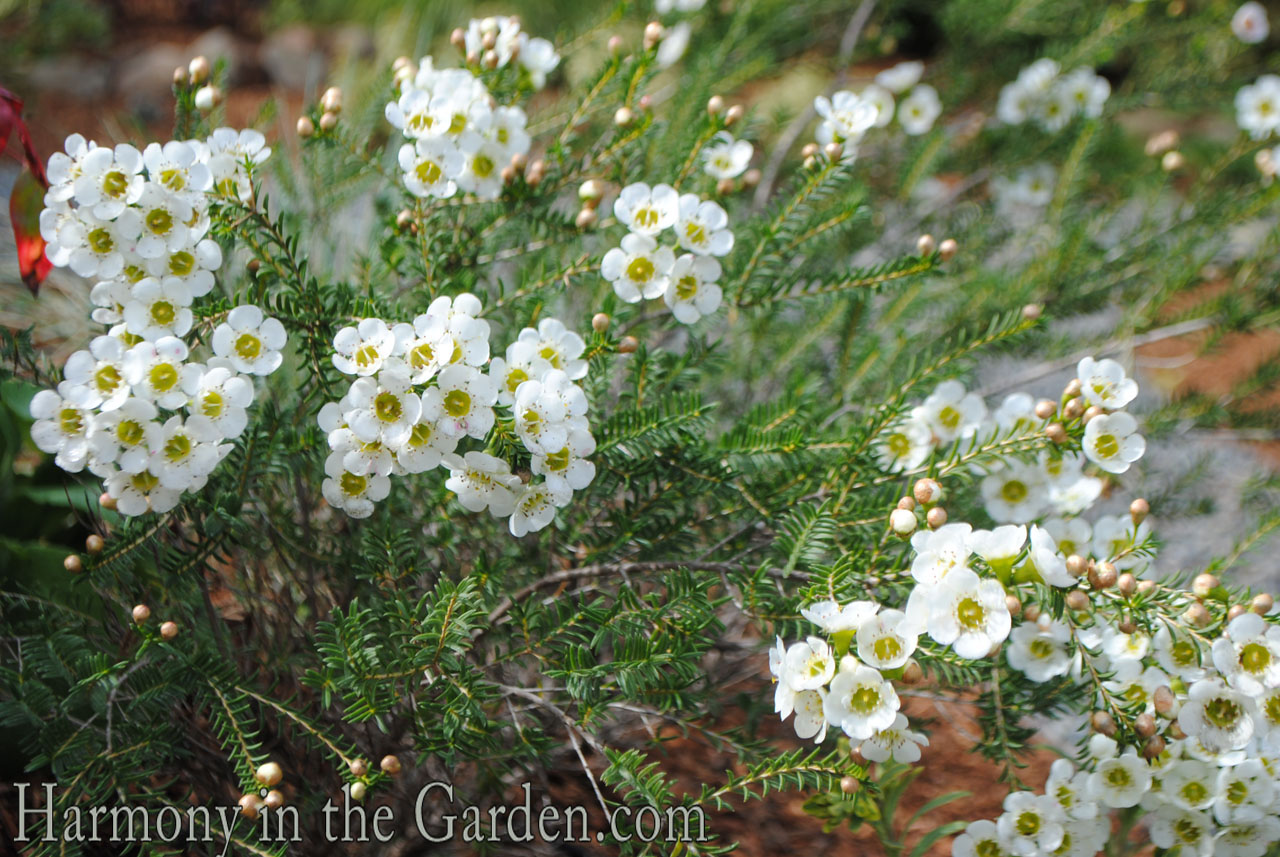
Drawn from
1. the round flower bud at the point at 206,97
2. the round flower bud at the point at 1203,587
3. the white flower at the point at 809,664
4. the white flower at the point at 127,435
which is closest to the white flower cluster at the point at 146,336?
the white flower at the point at 127,435

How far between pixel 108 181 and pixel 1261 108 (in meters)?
2.37

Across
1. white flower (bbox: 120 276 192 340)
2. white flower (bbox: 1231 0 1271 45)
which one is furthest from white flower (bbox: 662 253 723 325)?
white flower (bbox: 1231 0 1271 45)

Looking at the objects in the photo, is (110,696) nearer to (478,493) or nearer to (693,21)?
(478,493)

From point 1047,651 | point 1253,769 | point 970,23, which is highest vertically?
point 970,23

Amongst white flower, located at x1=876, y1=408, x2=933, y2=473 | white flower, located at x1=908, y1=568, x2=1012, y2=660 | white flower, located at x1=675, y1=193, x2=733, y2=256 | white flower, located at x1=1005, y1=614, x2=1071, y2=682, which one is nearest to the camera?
white flower, located at x1=908, y1=568, x2=1012, y2=660

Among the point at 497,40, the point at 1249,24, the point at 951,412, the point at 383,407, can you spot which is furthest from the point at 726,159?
the point at 1249,24

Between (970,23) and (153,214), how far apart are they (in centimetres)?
217

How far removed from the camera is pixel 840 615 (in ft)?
3.24

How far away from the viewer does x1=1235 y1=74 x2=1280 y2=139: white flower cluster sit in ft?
7.03

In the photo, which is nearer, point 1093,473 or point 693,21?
point 1093,473

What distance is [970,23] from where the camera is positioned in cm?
249

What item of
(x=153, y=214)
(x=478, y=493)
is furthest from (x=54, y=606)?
(x=478, y=493)

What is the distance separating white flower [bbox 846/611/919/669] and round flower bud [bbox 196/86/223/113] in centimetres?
115

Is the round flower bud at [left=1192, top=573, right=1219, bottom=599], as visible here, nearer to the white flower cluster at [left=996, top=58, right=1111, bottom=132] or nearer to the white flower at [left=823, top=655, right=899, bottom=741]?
the white flower at [left=823, top=655, right=899, bottom=741]
